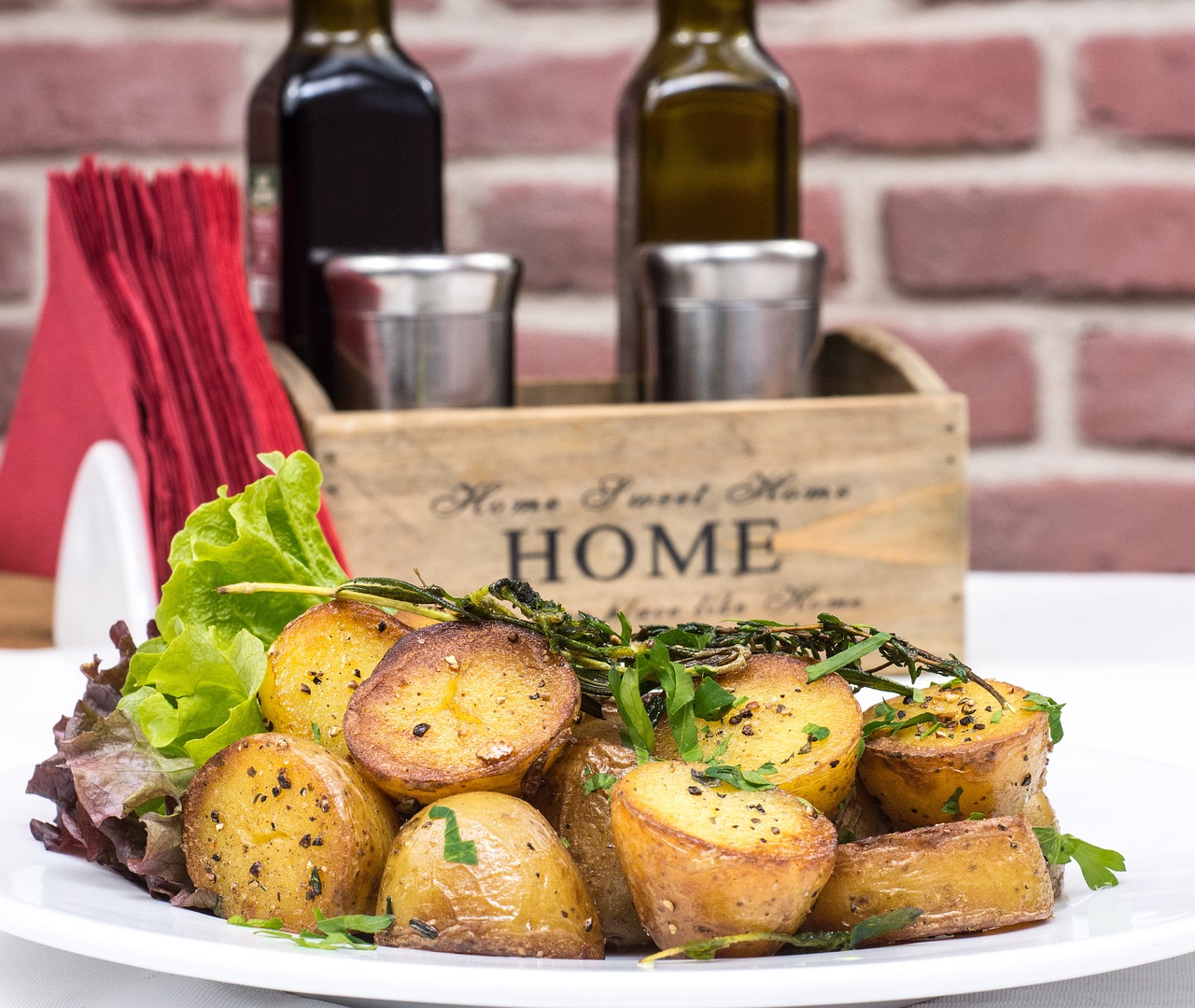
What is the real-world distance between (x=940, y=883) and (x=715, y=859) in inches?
2.8

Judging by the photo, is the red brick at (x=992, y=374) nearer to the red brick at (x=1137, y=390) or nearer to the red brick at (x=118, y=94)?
the red brick at (x=1137, y=390)

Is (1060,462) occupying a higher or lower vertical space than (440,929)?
lower

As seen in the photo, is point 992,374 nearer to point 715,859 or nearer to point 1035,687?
point 1035,687

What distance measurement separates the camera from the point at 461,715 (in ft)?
1.45

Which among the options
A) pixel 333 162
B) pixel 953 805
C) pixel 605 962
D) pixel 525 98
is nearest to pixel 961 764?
pixel 953 805

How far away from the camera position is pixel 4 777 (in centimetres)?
54

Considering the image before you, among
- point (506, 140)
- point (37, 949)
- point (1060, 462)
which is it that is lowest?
point (1060, 462)

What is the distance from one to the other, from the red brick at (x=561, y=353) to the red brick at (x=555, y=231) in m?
0.05

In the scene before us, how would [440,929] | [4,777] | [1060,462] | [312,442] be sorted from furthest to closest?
1. [1060,462]
2. [312,442]
3. [4,777]
4. [440,929]

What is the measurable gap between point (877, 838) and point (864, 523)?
1.93ft

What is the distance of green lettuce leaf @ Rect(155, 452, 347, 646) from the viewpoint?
562mm

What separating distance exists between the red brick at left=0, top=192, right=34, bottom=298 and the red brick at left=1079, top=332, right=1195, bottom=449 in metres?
0.99

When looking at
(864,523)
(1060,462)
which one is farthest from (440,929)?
(1060,462)

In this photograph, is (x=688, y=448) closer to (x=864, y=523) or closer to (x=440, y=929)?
(x=864, y=523)
